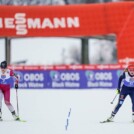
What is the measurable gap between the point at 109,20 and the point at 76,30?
2.30 metres

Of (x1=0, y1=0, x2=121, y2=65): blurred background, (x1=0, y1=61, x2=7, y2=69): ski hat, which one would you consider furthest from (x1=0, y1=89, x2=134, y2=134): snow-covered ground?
(x1=0, y1=0, x2=121, y2=65): blurred background

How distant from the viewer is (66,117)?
1375 centimetres

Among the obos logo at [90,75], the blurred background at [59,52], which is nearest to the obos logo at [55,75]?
the obos logo at [90,75]

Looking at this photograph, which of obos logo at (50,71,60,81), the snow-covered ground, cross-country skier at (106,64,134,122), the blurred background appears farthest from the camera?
the blurred background

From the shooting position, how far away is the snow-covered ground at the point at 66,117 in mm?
10828

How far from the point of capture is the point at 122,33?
29.8 m

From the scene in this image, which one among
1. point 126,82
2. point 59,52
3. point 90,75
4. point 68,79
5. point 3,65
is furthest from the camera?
point 59,52

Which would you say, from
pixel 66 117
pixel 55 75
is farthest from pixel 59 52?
pixel 66 117

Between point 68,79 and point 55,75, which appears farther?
point 55,75

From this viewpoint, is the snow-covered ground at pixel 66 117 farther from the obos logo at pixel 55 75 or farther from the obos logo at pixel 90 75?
the obos logo at pixel 55 75

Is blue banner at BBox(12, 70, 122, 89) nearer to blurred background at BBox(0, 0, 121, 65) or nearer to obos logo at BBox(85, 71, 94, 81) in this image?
Answer: obos logo at BBox(85, 71, 94, 81)

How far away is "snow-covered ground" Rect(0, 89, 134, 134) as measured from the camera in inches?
426

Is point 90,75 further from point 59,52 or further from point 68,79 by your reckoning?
point 59,52

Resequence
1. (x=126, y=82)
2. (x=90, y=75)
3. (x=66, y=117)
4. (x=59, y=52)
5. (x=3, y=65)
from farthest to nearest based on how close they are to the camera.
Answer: (x=59, y=52) → (x=90, y=75) → (x=66, y=117) → (x=3, y=65) → (x=126, y=82)
